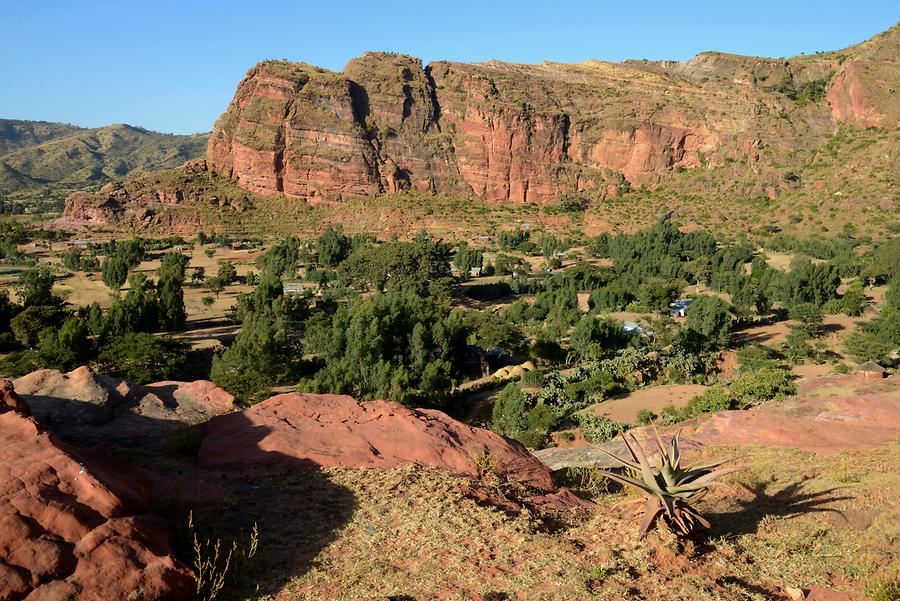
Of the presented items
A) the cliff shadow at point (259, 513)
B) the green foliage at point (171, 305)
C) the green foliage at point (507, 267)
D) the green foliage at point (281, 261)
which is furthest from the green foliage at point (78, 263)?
the cliff shadow at point (259, 513)

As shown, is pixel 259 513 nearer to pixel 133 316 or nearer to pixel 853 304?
pixel 133 316

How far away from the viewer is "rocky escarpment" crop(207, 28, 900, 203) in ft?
289

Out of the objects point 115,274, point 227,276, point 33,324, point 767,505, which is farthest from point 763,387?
point 115,274

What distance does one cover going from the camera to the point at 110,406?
10578 mm

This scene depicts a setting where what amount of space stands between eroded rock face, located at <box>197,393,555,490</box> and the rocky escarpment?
271ft

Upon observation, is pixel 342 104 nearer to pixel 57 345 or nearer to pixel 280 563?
pixel 57 345

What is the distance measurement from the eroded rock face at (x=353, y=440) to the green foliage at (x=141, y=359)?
61.8 ft

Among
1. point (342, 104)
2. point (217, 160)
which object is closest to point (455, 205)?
point (342, 104)

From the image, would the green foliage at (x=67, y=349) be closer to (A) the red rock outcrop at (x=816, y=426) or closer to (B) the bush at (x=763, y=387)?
(A) the red rock outcrop at (x=816, y=426)

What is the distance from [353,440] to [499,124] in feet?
295

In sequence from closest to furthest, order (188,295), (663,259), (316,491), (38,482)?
(38,482) < (316,491) < (188,295) < (663,259)

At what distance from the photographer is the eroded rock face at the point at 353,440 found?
9172 mm

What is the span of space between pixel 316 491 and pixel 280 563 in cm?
176

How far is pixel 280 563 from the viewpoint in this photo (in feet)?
21.1
